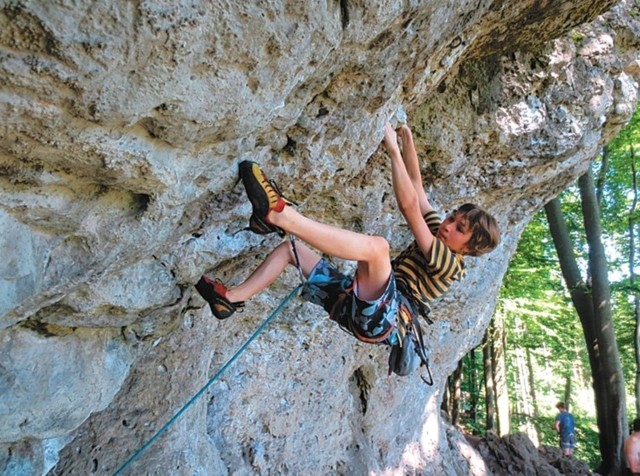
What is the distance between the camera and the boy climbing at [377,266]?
2.78 meters

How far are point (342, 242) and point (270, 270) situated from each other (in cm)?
83

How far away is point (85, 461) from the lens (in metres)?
3.63

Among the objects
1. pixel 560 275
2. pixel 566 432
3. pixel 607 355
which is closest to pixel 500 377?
pixel 566 432

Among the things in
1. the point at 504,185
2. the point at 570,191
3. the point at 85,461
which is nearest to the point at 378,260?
the point at 85,461

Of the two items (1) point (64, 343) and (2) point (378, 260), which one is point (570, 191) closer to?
(2) point (378, 260)

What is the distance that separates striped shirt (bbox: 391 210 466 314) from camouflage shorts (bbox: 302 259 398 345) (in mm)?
324

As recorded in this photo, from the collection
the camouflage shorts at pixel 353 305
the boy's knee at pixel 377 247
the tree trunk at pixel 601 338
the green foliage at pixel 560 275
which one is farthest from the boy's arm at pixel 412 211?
the green foliage at pixel 560 275

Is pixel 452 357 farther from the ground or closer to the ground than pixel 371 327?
farther from the ground

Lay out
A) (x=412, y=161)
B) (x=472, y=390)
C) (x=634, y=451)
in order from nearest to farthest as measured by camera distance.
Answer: (x=412, y=161) < (x=634, y=451) < (x=472, y=390)

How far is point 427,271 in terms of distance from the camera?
345 centimetres

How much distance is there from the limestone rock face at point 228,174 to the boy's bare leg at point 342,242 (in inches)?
17.2

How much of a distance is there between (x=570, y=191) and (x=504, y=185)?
898 centimetres

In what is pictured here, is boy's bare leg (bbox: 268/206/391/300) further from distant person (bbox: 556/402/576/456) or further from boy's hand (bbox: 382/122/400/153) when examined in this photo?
distant person (bbox: 556/402/576/456)

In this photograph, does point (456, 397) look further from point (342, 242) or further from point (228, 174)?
point (228, 174)
